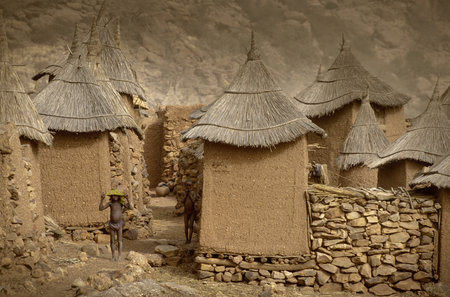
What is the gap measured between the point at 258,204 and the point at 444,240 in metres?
3.27

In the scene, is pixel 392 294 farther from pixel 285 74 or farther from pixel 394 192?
pixel 285 74

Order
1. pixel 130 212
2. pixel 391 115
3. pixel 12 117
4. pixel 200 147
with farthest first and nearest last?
pixel 391 115
pixel 200 147
pixel 130 212
pixel 12 117

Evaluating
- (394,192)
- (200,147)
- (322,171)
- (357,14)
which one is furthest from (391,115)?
(357,14)

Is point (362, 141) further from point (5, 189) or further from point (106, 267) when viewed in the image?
point (5, 189)

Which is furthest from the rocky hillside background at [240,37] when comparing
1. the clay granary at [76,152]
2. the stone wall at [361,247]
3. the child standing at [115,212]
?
the stone wall at [361,247]

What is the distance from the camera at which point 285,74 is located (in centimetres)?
3466

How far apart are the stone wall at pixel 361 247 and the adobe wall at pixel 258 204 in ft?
0.67

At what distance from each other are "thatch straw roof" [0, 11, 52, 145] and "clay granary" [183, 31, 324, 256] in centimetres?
266

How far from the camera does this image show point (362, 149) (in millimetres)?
16078

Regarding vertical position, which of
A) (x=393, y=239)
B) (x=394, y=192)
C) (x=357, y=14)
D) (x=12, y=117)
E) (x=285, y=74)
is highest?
(x=357, y=14)

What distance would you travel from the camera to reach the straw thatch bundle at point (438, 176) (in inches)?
424

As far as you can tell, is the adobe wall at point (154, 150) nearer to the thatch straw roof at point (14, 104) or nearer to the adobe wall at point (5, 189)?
the thatch straw roof at point (14, 104)

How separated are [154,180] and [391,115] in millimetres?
9131

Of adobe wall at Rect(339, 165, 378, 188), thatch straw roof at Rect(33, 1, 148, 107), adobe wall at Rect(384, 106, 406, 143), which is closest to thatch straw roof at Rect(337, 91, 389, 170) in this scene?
adobe wall at Rect(339, 165, 378, 188)
